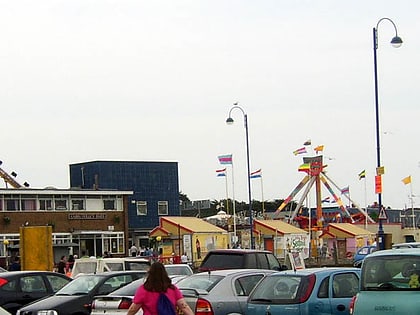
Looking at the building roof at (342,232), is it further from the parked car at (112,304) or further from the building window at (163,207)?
the parked car at (112,304)

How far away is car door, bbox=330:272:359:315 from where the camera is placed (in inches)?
587

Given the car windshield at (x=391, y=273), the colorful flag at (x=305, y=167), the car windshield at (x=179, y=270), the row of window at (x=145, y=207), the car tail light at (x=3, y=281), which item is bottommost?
the car windshield at (x=179, y=270)

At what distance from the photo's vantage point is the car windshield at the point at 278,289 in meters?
14.8

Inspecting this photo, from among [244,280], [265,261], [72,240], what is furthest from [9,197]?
[244,280]

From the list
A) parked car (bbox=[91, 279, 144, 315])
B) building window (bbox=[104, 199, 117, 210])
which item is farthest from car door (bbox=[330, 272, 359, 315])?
building window (bbox=[104, 199, 117, 210])

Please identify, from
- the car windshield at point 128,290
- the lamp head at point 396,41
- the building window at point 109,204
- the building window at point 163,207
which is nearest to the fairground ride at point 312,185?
the building window at point 163,207

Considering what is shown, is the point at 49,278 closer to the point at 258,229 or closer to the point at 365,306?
the point at 365,306

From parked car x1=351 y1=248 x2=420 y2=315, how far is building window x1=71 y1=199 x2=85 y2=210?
55.9 m

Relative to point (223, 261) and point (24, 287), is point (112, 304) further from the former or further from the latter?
point (223, 261)

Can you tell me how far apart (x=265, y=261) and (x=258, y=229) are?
41.5 m

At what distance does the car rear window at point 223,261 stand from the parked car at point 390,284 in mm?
10504

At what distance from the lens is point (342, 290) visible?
1534 centimetres

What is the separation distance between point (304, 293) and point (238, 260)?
30.2ft

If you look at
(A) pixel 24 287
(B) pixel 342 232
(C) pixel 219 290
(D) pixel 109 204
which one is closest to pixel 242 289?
(C) pixel 219 290
